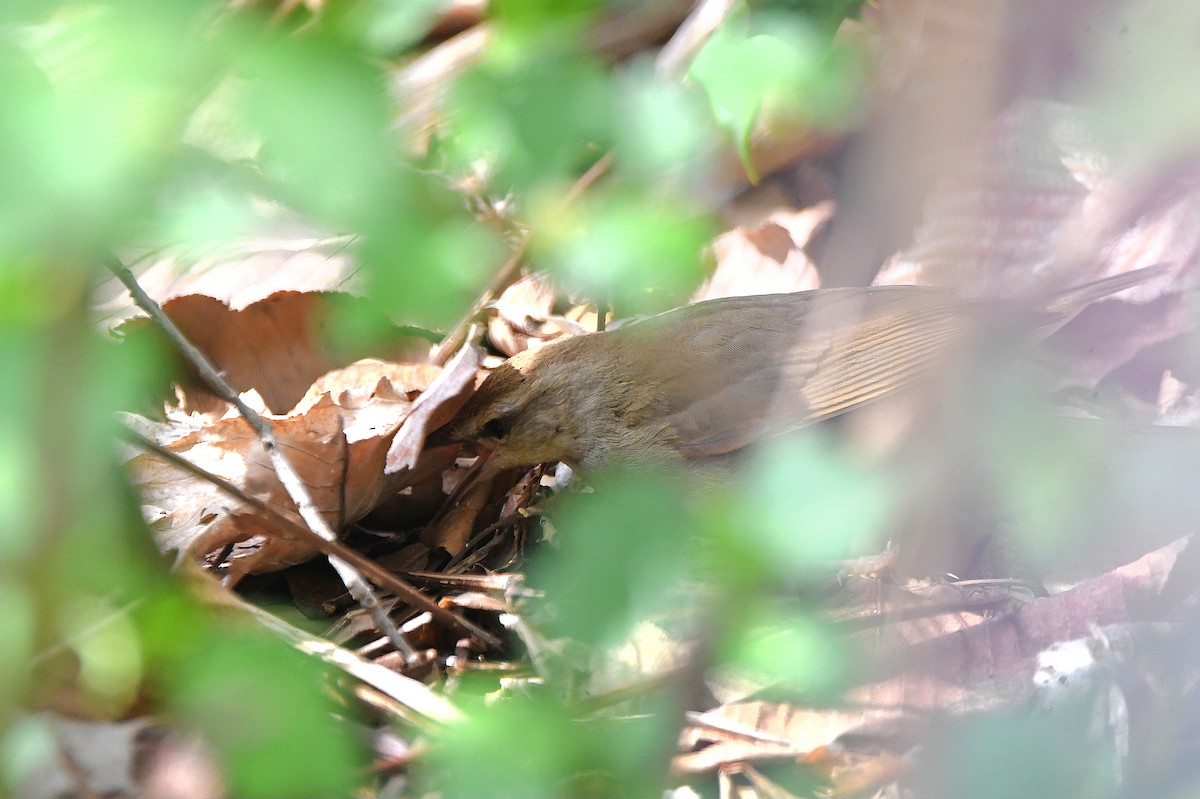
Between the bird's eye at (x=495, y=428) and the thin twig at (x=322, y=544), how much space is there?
2.97 feet

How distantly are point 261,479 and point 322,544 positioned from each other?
42.7 inches

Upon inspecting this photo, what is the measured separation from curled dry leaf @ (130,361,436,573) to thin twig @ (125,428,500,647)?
1.89ft

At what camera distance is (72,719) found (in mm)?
2232

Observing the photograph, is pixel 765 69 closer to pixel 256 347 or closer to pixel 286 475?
pixel 286 475

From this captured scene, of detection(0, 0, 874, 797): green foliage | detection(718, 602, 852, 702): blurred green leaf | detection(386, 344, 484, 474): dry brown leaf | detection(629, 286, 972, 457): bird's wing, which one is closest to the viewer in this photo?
detection(0, 0, 874, 797): green foliage

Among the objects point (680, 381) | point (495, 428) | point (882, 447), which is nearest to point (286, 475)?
point (495, 428)

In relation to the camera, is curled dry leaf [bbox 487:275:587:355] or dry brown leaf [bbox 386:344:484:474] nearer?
dry brown leaf [bbox 386:344:484:474]

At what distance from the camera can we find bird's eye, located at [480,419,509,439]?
3814 mm

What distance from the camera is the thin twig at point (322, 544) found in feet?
7.10

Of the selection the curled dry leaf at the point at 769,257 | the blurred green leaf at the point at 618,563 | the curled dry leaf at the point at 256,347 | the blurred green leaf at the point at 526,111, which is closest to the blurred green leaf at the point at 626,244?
the blurred green leaf at the point at 526,111

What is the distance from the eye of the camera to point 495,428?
3.85m

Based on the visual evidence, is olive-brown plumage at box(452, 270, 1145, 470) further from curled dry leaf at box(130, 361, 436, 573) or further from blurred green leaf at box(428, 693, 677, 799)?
blurred green leaf at box(428, 693, 677, 799)

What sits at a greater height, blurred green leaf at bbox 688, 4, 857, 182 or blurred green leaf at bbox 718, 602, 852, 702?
blurred green leaf at bbox 688, 4, 857, 182

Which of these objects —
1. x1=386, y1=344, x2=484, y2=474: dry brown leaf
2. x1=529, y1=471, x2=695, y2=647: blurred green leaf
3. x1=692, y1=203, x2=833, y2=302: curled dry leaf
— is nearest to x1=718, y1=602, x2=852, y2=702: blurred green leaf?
x1=529, y1=471, x2=695, y2=647: blurred green leaf
